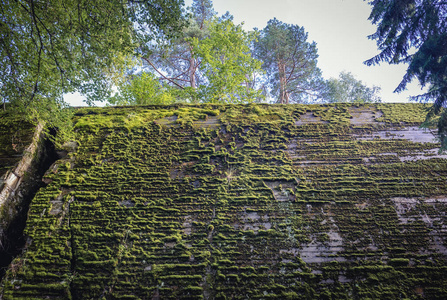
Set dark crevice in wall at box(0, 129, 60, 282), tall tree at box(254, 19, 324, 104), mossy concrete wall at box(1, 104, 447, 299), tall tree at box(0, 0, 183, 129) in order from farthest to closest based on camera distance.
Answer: tall tree at box(254, 19, 324, 104)
tall tree at box(0, 0, 183, 129)
dark crevice in wall at box(0, 129, 60, 282)
mossy concrete wall at box(1, 104, 447, 299)

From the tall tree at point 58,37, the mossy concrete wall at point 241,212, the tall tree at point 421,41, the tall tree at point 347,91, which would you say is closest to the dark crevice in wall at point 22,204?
the mossy concrete wall at point 241,212

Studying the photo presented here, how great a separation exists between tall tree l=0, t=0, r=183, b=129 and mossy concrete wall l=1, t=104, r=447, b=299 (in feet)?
3.70

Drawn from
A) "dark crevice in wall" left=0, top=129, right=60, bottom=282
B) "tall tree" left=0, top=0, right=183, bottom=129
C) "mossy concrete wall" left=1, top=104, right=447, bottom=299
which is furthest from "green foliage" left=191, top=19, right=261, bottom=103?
"dark crevice in wall" left=0, top=129, right=60, bottom=282

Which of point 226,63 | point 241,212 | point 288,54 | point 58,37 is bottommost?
point 241,212

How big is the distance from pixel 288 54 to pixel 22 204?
16.7 metres

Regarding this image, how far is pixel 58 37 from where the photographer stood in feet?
12.2

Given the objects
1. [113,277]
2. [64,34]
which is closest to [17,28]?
[64,34]

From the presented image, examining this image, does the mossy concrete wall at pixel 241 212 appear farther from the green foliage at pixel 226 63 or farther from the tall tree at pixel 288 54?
the tall tree at pixel 288 54

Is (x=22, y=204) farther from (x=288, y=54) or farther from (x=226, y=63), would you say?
(x=288, y=54)

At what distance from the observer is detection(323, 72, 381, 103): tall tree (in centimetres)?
1838

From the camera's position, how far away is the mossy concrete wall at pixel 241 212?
2.70 metres

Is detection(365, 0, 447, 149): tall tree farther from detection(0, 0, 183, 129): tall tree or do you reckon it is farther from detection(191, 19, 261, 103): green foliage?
detection(191, 19, 261, 103): green foliage

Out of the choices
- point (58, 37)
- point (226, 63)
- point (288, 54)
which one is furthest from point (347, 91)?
point (58, 37)

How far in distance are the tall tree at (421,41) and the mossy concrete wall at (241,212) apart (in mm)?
1024
